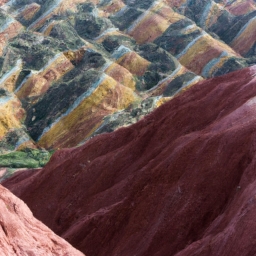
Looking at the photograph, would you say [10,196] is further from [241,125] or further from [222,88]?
[222,88]

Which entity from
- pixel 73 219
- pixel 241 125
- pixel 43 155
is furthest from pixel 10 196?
pixel 43 155

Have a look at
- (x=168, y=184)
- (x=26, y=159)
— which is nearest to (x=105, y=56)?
(x=26, y=159)

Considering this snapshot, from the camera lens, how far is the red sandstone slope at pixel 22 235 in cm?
1440

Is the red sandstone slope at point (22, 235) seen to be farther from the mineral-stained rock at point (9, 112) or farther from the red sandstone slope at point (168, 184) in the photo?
the mineral-stained rock at point (9, 112)

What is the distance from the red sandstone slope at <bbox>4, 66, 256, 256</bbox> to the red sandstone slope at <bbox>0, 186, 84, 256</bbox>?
5.59m

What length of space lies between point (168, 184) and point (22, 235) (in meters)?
9.91

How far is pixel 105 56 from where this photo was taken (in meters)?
67.9

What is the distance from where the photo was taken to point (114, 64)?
205 ft

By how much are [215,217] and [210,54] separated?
53044 mm

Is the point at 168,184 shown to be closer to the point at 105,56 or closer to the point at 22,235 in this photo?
the point at 22,235

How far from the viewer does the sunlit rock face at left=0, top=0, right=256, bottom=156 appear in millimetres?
52219

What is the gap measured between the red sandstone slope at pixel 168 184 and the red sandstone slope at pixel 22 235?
5.59m

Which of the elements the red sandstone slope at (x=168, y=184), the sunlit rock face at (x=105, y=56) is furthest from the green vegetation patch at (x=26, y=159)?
the red sandstone slope at (x=168, y=184)

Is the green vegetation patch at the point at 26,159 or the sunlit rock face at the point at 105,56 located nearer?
the green vegetation patch at the point at 26,159
